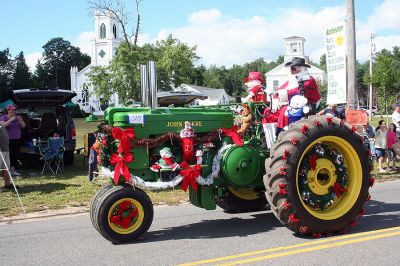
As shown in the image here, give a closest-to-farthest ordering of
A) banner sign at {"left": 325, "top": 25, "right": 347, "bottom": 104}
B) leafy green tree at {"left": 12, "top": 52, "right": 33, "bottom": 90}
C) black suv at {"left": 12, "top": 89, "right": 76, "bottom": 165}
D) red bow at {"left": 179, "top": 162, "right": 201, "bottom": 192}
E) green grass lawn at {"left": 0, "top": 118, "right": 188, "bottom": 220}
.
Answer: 1. red bow at {"left": 179, "top": 162, "right": 201, "bottom": 192}
2. green grass lawn at {"left": 0, "top": 118, "right": 188, "bottom": 220}
3. banner sign at {"left": 325, "top": 25, "right": 347, "bottom": 104}
4. black suv at {"left": 12, "top": 89, "right": 76, "bottom": 165}
5. leafy green tree at {"left": 12, "top": 52, "right": 33, "bottom": 90}

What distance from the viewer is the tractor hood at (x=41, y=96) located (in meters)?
13.0

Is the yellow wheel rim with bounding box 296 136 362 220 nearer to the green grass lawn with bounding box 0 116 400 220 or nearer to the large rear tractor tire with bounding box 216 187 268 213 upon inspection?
the large rear tractor tire with bounding box 216 187 268 213

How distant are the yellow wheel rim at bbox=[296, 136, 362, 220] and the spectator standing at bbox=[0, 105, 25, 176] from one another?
8.42 meters

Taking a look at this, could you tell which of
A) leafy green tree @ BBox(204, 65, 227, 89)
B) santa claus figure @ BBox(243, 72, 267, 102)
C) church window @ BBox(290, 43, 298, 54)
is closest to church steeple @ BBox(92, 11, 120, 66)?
church window @ BBox(290, 43, 298, 54)

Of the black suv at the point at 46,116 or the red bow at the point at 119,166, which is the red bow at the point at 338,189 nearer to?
the red bow at the point at 119,166

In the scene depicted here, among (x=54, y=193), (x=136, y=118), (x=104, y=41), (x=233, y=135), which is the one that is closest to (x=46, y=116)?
(x=54, y=193)

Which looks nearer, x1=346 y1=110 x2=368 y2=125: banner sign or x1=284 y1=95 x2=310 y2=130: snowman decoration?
x1=284 y1=95 x2=310 y2=130: snowman decoration

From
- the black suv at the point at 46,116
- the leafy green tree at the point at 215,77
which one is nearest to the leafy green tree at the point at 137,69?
the black suv at the point at 46,116

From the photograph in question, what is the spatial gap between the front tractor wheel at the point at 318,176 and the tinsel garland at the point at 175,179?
749 millimetres

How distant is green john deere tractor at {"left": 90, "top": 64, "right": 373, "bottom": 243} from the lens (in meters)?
5.85

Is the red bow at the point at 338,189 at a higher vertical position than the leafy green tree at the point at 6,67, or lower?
A: lower

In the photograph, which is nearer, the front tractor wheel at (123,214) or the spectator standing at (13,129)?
the front tractor wheel at (123,214)

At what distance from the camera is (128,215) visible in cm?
590

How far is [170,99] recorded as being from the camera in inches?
412
